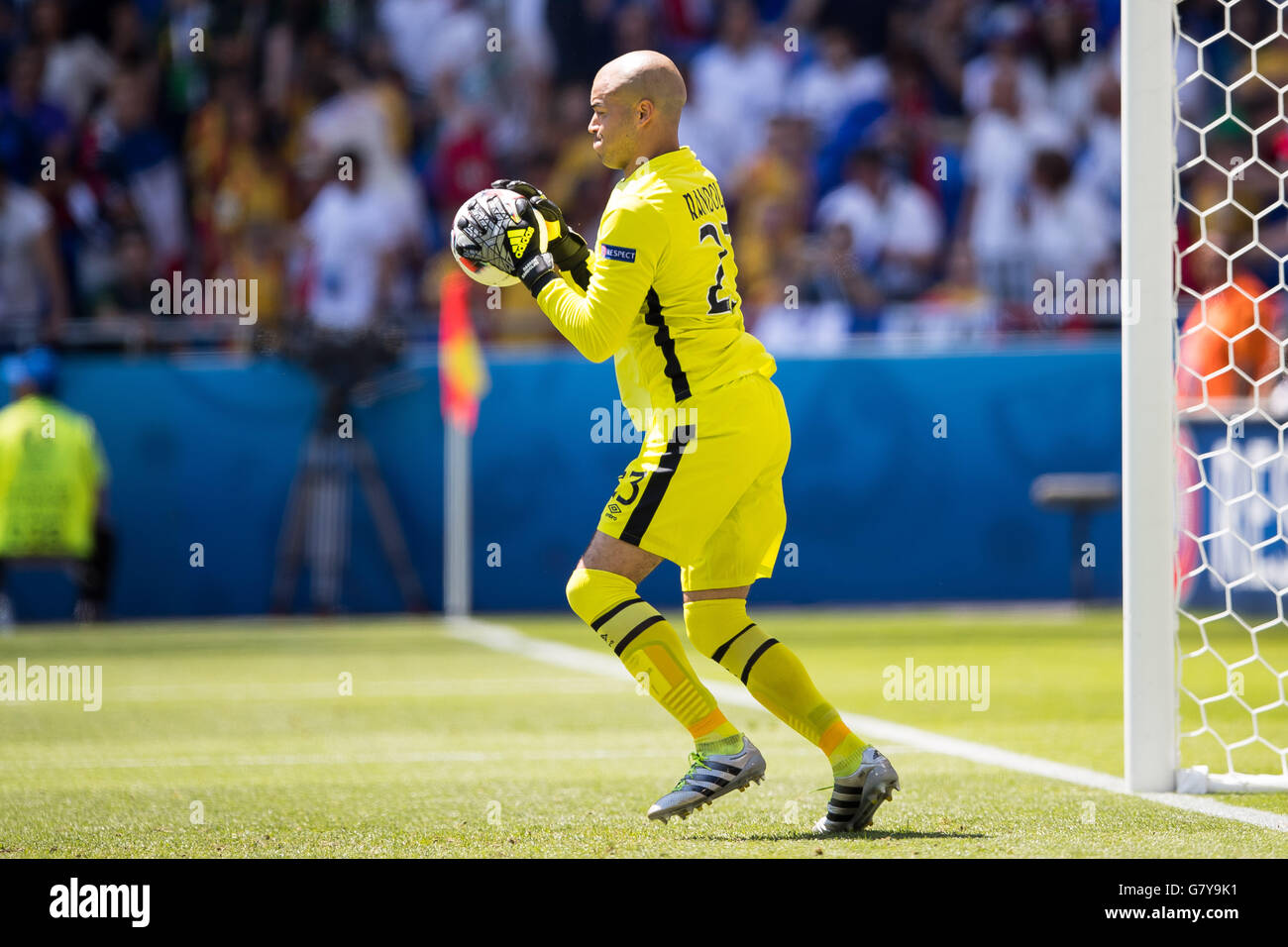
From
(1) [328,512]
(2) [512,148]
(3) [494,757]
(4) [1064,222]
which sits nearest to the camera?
(3) [494,757]

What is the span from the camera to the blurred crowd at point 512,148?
15.2m

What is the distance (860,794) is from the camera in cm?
525

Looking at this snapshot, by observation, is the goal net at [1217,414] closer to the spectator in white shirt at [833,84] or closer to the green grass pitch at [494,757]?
the green grass pitch at [494,757]

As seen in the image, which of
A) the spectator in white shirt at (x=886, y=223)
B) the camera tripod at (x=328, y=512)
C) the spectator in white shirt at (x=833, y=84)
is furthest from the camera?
the spectator in white shirt at (x=833, y=84)

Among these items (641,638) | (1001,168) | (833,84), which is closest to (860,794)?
(641,638)

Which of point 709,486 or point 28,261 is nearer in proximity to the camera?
point 709,486

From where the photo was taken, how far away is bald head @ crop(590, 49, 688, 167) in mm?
5344

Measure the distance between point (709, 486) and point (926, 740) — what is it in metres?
2.73

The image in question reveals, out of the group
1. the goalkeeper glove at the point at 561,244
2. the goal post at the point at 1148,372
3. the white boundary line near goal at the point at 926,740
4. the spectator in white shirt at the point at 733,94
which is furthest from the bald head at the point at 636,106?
the spectator in white shirt at the point at 733,94

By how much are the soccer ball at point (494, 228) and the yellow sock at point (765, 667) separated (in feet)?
3.77

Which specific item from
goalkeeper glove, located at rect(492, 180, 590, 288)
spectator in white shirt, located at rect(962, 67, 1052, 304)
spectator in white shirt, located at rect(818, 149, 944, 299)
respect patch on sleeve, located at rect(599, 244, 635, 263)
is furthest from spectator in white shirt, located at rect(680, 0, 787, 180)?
respect patch on sleeve, located at rect(599, 244, 635, 263)

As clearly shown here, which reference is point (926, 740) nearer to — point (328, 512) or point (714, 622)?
point (714, 622)

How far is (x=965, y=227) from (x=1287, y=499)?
4.71m
